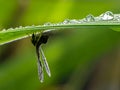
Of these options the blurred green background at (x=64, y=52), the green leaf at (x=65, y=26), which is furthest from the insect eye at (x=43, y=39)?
the blurred green background at (x=64, y=52)

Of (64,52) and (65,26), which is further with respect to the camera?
(64,52)

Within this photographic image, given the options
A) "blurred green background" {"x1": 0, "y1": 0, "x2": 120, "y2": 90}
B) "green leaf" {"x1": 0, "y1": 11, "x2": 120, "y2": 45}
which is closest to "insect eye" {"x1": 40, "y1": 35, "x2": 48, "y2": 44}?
"green leaf" {"x1": 0, "y1": 11, "x2": 120, "y2": 45}

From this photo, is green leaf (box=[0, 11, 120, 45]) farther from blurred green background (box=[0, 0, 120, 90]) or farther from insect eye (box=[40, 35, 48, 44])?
blurred green background (box=[0, 0, 120, 90])

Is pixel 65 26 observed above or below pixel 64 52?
above

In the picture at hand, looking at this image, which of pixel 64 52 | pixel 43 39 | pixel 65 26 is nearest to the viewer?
pixel 65 26

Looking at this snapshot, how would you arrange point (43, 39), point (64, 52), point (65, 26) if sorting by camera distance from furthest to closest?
point (64, 52)
point (43, 39)
point (65, 26)

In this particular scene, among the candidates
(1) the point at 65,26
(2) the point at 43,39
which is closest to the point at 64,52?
(2) the point at 43,39

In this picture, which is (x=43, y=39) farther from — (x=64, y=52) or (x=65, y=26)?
(x=64, y=52)

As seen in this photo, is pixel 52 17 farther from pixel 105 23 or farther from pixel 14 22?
pixel 105 23

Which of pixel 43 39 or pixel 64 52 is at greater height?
pixel 43 39
